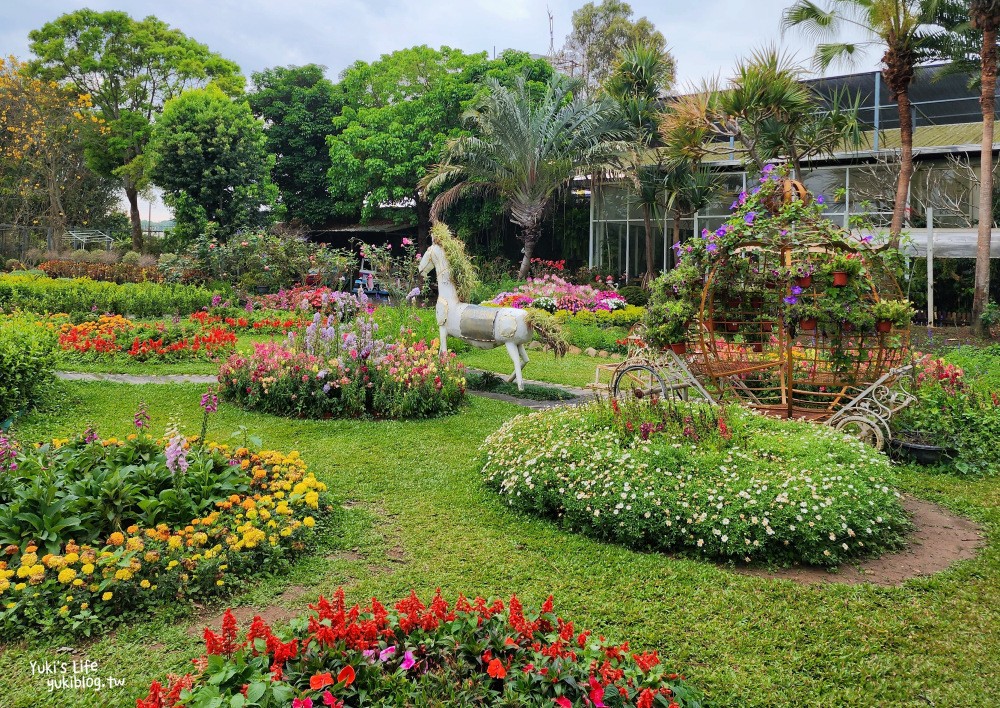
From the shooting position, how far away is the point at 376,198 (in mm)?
24438

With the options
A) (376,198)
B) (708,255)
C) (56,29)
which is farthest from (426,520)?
(56,29)

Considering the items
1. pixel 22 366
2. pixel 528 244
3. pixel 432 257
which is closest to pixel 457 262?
pixel 432 257

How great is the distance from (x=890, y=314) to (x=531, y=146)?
15131 millimetres

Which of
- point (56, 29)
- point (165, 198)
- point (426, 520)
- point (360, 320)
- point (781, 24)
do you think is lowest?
point (426, 520)

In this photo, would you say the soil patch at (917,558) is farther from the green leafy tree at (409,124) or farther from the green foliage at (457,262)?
the green leafy tree at (409,124)

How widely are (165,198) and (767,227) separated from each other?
74.2 ft

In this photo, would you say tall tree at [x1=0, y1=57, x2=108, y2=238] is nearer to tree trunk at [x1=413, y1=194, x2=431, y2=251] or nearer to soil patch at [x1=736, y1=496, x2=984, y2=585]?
tree trunk at [x1=413, y1=194, x2=431, y2=251]

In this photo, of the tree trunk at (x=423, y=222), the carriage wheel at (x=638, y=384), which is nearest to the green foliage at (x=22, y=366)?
the carriage wheel at (x=638, y=384)

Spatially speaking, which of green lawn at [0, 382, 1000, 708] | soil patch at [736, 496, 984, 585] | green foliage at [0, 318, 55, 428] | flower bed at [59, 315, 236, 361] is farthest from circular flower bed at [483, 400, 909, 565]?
flower bed at [59, 315, 236, 361]

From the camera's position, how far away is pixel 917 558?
450cm

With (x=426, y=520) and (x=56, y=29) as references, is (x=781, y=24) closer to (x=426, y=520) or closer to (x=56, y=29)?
(x=426, y=520)

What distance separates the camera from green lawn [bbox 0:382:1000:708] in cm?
314

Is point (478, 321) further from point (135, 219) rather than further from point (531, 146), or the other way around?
point (135, 219)

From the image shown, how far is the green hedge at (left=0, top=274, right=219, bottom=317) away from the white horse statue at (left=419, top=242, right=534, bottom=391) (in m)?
7.86
